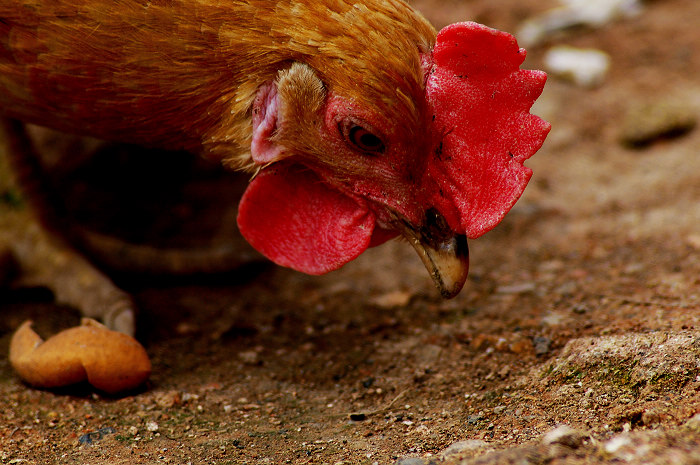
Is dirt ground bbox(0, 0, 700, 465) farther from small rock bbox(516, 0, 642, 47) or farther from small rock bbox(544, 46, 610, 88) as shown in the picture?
small rock bbox(516, 0, 642, 47)

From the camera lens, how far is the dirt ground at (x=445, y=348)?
6.94 ft

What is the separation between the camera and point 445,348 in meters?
2.76

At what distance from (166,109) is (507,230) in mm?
2012

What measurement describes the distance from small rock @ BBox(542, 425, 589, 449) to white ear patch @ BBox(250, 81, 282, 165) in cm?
119

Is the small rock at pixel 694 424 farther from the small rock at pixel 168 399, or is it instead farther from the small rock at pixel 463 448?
the small rock at pixel 168 399

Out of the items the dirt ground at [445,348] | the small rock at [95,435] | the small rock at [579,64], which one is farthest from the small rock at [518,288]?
the small rock at [579,64]

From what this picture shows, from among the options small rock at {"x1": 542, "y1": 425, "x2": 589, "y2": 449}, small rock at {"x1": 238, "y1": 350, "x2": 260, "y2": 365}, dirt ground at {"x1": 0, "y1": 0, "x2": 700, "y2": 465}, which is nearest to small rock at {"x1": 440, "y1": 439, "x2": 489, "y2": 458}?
dirt ground at {"x1": 0, "y1": 0, "x2": 700, "y2": 465}

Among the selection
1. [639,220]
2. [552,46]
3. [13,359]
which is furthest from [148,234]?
[552,46]

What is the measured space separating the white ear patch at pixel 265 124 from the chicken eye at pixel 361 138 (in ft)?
0.76

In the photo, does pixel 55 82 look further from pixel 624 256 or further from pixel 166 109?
pixel 624 256

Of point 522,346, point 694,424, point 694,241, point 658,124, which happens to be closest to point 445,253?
point 522,346

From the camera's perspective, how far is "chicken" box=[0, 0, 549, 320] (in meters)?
2.24

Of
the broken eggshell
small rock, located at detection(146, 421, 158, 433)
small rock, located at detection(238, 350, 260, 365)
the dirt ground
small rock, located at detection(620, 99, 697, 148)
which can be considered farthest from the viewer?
small rock, located at detection(620, 99, 697, 148)

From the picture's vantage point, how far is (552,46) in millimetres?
5551
